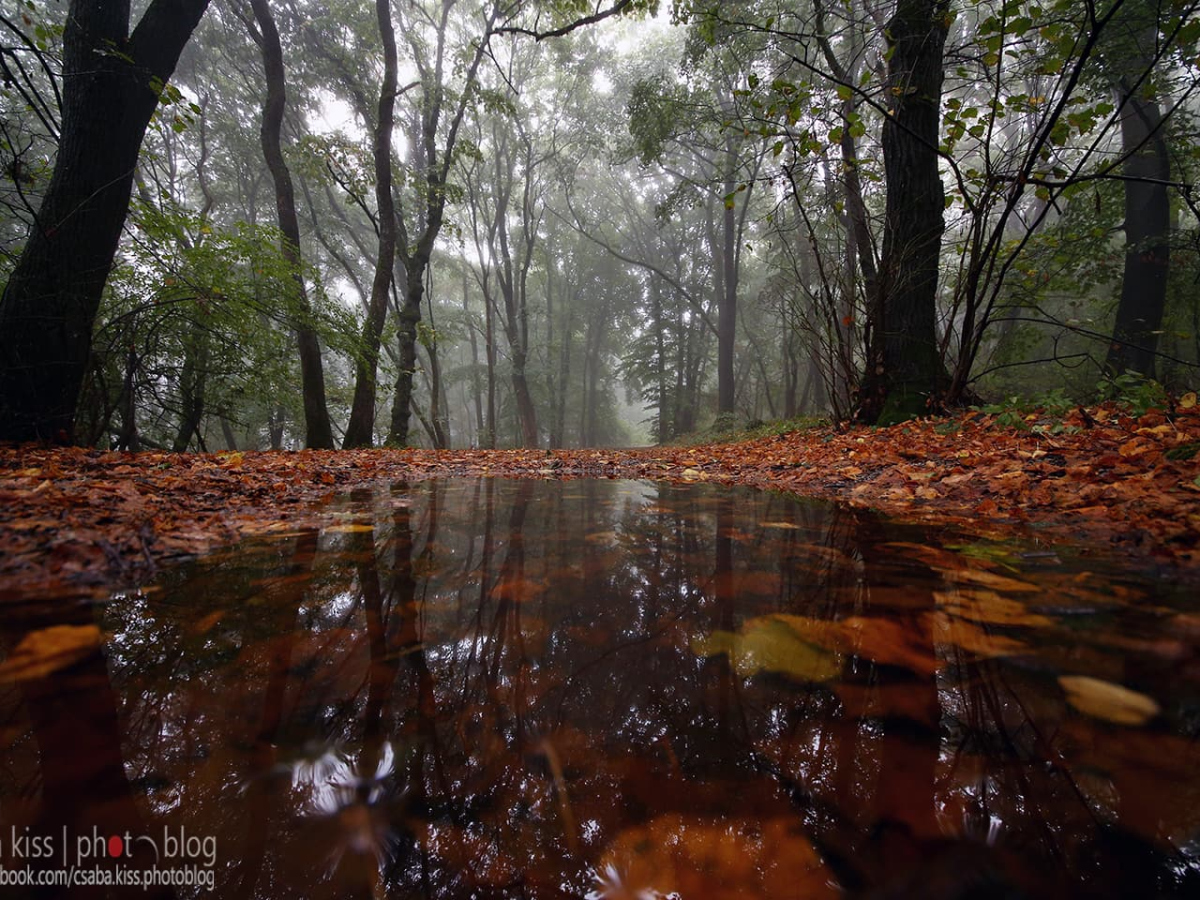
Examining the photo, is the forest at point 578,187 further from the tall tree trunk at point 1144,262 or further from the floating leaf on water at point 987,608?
the floating leaf on water at point 987,608

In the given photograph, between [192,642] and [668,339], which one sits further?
[668,339]

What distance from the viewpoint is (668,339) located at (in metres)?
21.4

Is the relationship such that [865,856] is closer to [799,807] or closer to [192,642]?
[799,807]

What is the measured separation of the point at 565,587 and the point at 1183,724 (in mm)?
1223

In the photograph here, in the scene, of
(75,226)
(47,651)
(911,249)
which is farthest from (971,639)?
(75,226)

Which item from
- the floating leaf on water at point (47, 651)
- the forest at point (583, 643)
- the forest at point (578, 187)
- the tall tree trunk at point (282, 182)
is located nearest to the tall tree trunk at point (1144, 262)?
the forest at point (578, 187)

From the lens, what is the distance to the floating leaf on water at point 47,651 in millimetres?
882

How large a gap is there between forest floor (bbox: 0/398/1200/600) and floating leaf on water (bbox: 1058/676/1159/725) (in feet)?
2.67

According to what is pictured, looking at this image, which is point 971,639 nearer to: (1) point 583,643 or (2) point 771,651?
(2) point 771,651

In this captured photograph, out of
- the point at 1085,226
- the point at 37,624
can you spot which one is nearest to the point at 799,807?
the point at 37,624

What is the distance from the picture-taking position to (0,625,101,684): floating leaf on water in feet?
2.89

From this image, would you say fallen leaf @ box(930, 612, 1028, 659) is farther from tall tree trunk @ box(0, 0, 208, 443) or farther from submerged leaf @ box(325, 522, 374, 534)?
tall tree trunk @ box(0, 0, 208, 443)

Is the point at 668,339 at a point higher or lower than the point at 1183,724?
→ higher

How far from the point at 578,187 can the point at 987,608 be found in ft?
69.3
